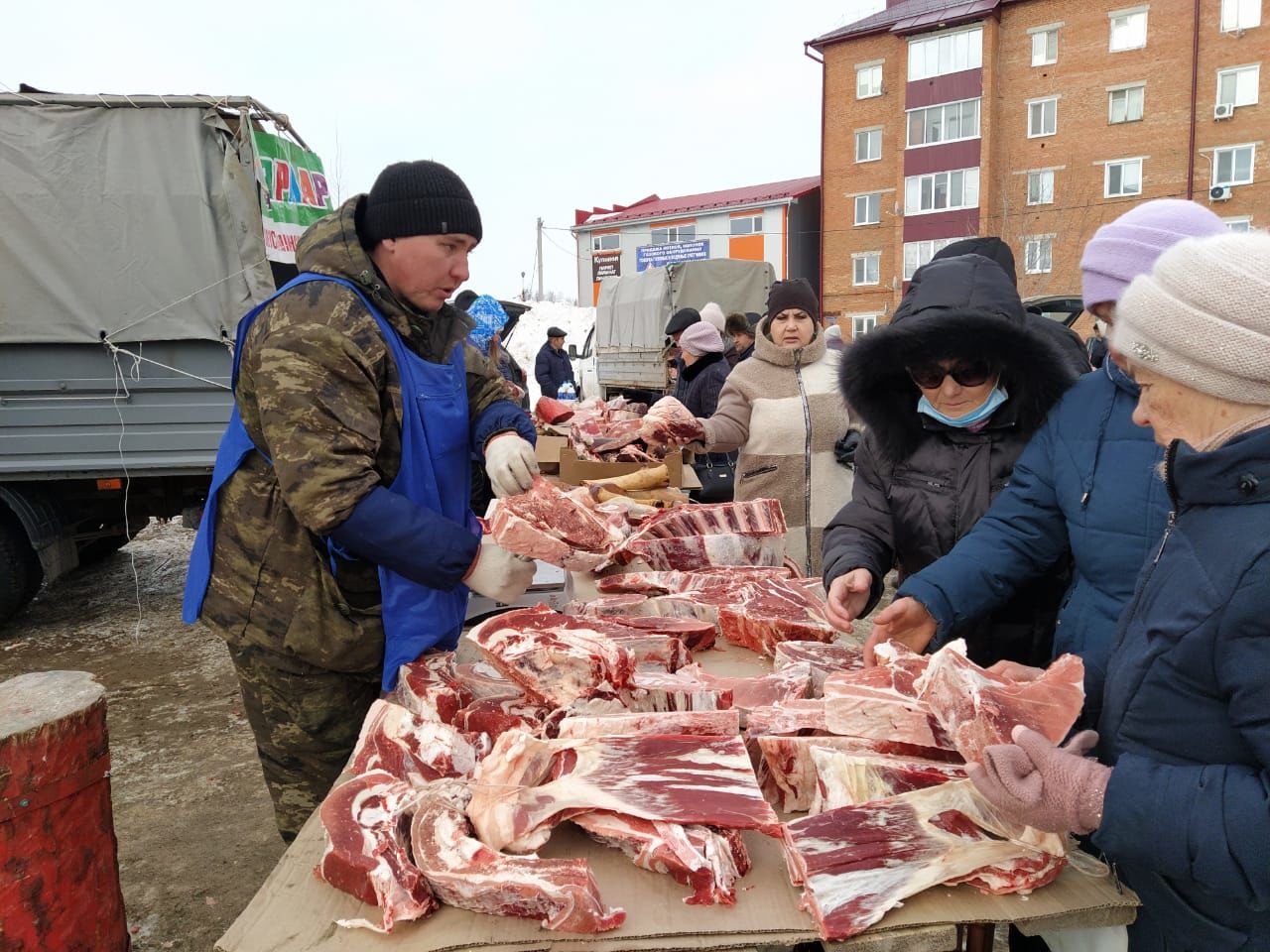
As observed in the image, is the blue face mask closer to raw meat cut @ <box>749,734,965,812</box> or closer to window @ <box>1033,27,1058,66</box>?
raw meat cut @ <box>749,734,965,812</box>

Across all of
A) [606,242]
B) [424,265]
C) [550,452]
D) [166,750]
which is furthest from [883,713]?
[606,242]

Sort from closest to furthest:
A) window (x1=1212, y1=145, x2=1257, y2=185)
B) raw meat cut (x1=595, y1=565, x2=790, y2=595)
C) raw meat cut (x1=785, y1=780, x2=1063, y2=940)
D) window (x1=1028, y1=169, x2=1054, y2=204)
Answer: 1. raw meat cut (x1=785, y1=780, x2=1063, y2=940)
2. raw meat cut (x1=595, y1=565, x2=790, y2=595)
3. window (x1=1212, y1=145, x2=1257, y2=185)
4. window (x1=1028, y1=169, x2=1054, y2=204)

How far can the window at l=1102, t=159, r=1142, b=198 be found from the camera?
89.2ft

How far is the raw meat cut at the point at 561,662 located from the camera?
2.04 m

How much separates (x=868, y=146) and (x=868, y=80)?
2.27m

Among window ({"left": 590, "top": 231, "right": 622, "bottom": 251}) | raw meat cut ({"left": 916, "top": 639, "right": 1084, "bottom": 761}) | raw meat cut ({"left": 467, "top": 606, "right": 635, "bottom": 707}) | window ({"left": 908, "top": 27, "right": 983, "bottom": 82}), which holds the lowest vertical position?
raw meat cut ({"left": 467, "top": 606, "right": 635, "bottom": 707})

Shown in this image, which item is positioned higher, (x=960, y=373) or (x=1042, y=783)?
(x=960, y=373)

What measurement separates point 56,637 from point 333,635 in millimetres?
5790

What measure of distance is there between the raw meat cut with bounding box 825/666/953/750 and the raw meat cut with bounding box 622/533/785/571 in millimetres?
1589

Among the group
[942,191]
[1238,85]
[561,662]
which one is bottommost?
[561,662]

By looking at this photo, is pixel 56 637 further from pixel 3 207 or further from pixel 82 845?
pixel 82 845

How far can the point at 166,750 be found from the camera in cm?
480

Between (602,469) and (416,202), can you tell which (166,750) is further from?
(416,202)

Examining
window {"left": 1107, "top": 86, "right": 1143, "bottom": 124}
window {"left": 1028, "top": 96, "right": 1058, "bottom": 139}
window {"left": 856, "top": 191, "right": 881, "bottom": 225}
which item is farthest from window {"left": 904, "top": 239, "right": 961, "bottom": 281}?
window {"left": 1107, "top": 86, "right": 1143, "bottom": 124}
